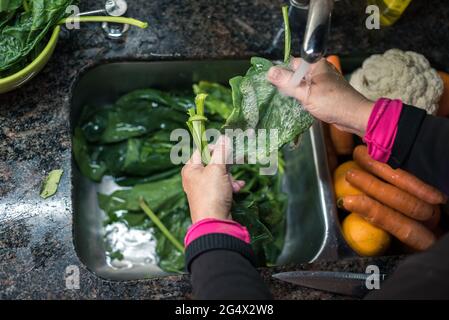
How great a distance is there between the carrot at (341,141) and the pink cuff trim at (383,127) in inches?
13.9

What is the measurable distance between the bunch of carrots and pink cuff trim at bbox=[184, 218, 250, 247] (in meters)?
0.40

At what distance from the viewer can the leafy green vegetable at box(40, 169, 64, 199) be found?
1.08 metres

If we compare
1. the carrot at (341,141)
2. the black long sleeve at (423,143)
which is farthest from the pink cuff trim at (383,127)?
the carrot at (341,141)

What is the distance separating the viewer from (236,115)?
0.98 meters

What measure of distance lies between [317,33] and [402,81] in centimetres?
48

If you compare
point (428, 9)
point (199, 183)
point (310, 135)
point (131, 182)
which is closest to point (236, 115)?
point (199, 183)

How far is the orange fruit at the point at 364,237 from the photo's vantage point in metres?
1.17

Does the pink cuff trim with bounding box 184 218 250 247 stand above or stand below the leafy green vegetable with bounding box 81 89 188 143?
above

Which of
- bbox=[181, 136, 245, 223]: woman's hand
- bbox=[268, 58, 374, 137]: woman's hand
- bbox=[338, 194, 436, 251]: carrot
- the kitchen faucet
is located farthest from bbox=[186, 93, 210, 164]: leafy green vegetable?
bbox=[338, 194, 436, 251]: carrot

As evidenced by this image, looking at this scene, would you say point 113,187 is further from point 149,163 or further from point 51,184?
point 51,184

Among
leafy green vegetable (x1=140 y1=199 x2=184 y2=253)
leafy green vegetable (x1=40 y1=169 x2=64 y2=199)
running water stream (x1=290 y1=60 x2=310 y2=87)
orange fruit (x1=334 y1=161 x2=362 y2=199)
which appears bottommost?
leafy green vegetable (x1=140 y1=199 x2=184 y2=253)

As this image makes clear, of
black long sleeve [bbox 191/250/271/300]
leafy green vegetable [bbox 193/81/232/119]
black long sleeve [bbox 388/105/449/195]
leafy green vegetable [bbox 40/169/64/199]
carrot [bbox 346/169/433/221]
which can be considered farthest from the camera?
leafy green vegetable [bbox 193/81/232/119]

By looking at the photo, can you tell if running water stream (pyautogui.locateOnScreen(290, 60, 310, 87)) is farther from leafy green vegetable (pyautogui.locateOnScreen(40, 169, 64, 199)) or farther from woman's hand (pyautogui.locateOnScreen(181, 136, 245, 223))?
leafy green vegetable (pyautogui.locateOnScreen(40, 169, 64, 199))
